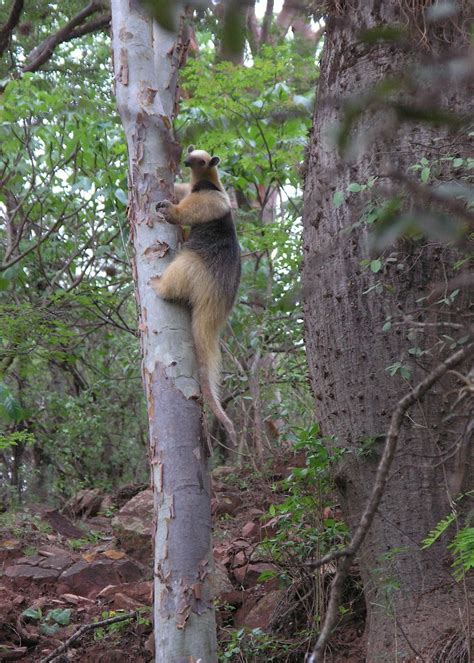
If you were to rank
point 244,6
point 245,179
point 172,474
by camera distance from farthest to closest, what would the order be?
point 245,179 → point 172,474 → point 244,6

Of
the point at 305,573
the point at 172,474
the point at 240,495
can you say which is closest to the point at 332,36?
the point at 172,474

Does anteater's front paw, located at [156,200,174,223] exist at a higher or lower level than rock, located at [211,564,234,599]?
higher

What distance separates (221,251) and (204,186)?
0.64m

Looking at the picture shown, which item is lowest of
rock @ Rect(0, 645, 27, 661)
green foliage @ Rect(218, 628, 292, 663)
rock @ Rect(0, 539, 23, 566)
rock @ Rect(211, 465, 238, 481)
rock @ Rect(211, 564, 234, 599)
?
rock @ Rect(0, 645, 27, 661)

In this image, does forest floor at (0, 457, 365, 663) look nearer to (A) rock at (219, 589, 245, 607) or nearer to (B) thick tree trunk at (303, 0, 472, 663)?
(A) rock at (219, 589, 245, 607)

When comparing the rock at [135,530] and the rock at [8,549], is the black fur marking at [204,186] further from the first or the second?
the rock at [8,549]

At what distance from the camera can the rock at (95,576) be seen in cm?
593

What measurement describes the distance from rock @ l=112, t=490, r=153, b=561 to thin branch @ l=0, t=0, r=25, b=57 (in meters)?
6.39

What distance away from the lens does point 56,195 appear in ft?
25.6

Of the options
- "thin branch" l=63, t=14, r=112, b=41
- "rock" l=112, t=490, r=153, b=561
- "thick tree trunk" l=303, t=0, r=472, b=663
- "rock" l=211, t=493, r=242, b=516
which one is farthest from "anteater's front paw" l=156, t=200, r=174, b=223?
"thin branch" l=63, t=14, r=112, b=41

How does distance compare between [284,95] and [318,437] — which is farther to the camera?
[284,95]

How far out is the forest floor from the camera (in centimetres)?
462

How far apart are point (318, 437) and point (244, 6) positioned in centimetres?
368

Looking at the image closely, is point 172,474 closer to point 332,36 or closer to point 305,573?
point 305,573
